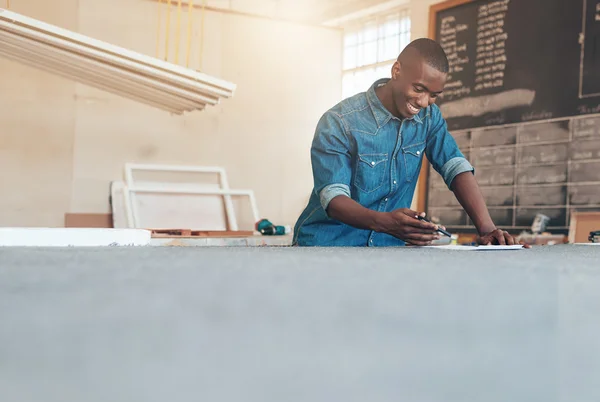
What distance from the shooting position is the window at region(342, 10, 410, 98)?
7.16m

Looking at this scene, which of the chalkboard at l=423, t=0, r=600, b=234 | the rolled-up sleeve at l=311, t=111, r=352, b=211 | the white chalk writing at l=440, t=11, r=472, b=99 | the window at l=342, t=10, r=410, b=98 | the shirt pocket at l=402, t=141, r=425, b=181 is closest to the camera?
the rolled-up sleeve at l=311, t=111, r=352, b=211

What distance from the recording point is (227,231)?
166 inches

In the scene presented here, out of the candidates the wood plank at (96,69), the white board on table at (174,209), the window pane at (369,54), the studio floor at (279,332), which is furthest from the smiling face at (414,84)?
the window pane at (369,54)

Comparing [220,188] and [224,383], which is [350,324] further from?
[220,188]

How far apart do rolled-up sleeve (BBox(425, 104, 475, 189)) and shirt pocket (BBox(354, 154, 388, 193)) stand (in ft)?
0.88

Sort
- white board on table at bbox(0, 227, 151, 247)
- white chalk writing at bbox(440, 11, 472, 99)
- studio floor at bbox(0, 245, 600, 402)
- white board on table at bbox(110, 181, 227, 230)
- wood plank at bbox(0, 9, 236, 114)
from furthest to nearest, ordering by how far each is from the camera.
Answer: white chalk writing at bbox(440, 11, 472, 99) < white board on table at bbox(110, 181, 227, 230) < wood plank at bbox(0, 9, 236, 114) < white board on table at bbox(0, 227, 151, 247) < studio floor at bbox(0, 245, 600, 402)

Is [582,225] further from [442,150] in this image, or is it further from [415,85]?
[415,85]

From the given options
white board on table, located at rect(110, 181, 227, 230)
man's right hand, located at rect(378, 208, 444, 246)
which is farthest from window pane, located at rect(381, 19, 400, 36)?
man's right hand, located at rect(378, 208, 444, 246)

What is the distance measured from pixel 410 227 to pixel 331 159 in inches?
17.8

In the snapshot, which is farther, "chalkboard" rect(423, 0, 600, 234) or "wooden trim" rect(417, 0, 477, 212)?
"wooden trim" rect(417, 0, 477, 212)

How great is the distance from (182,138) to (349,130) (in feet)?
9.00

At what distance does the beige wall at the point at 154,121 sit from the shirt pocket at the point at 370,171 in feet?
8.80

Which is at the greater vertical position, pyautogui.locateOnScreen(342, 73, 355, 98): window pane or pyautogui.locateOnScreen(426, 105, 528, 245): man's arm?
pyautogui.locateOnScreen(342, 73, 355, 98): window pane

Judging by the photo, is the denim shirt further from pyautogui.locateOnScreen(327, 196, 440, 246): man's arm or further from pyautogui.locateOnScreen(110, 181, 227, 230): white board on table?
pyautogui.locateOnScreen(110, 181, 227, 230): white board on table
